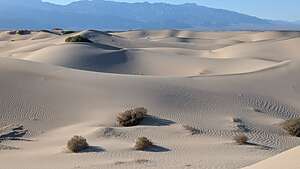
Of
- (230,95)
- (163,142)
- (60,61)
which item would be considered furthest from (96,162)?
(60,61)

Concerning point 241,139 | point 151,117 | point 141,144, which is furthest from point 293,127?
point 141,144

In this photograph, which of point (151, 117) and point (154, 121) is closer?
point (154, 121)

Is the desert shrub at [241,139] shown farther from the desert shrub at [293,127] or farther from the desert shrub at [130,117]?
the desert shrub at [130,117]

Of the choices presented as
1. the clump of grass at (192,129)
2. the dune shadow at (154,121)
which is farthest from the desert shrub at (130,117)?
the clump of grass at (192,129)

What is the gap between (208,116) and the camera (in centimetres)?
1953

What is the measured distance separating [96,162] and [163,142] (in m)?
2.85

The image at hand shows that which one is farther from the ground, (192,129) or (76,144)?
(192,129)

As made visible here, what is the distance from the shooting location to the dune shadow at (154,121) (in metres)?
17.8

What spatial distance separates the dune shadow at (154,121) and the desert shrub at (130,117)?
0.50 feet

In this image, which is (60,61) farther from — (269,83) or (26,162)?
(26,162)

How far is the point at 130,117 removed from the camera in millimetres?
17641

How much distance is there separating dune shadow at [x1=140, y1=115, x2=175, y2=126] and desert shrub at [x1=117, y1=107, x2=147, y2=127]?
153mm

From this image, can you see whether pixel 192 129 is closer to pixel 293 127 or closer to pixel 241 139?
pixel 241 139

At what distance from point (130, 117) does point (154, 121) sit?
34.1 inches
